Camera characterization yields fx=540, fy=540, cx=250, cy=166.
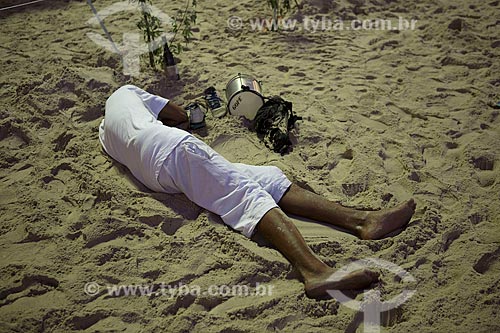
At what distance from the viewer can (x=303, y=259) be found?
8.70 ft

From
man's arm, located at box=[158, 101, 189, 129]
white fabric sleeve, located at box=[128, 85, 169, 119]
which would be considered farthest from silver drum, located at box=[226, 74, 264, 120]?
white fabric sleeve, located at box=[128, 85, 169, 119]

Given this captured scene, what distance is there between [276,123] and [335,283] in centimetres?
142

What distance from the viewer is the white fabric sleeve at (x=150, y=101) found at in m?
3.38

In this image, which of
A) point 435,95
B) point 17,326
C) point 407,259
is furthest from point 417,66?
point 17,326

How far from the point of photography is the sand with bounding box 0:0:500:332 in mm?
2549

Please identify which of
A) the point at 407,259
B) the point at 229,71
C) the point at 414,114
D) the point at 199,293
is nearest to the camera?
the point at 199,293

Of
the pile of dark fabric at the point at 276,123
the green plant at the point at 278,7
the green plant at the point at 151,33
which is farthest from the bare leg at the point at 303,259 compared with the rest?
the green plant at the point at 278,7

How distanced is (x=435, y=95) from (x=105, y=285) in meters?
2.88

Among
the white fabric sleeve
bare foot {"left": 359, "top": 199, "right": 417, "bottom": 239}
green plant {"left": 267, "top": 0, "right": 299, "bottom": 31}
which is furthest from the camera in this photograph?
green plant {"left": 267, "top": 0, "right": 299, "bottom": 31}

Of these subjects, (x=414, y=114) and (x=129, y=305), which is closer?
(x=129, y=305)

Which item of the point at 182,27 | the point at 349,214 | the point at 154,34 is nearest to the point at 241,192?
the point at 349,214

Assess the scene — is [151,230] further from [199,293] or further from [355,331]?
[355,331]

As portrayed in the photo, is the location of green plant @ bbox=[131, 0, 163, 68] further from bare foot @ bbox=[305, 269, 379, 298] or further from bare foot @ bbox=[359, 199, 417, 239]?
bare foot @ bbox=[305, 269, 379, 298]

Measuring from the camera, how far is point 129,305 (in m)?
2.55
